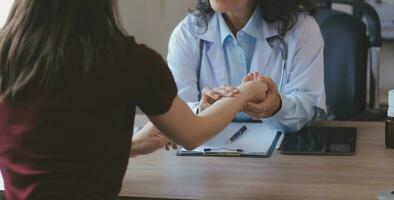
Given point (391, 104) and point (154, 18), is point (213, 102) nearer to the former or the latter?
point (391, 104)

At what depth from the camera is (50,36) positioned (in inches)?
42.2

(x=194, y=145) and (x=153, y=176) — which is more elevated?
(x=194, y=145)

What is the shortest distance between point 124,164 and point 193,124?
16cm

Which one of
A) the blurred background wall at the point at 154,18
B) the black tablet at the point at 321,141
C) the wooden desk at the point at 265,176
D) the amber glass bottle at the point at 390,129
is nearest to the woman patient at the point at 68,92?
the wooden desk at the point at 265,176

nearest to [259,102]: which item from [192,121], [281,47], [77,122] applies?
[281,47]

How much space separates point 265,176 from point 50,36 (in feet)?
2.04

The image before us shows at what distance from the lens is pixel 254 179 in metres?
1.45

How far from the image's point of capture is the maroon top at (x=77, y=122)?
1.07m

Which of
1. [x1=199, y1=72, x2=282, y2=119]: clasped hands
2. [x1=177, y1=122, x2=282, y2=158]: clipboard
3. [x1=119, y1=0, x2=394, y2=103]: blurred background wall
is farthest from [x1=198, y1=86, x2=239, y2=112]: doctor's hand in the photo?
[x1=119, y1=0, x2=394, y2=103]: blurred background wall

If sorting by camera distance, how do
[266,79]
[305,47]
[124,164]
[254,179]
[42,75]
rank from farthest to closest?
[305,47], [266,79], [254,179], [124,164], [42,75]

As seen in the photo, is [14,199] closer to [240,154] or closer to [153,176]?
[153,176]

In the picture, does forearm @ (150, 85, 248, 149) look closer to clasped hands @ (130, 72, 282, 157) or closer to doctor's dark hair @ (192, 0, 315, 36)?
clasped hands @ (130, 72, 282, 157)

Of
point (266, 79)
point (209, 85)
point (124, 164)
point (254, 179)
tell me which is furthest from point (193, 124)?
point (209, 85)

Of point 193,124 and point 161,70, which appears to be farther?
point 193,124
